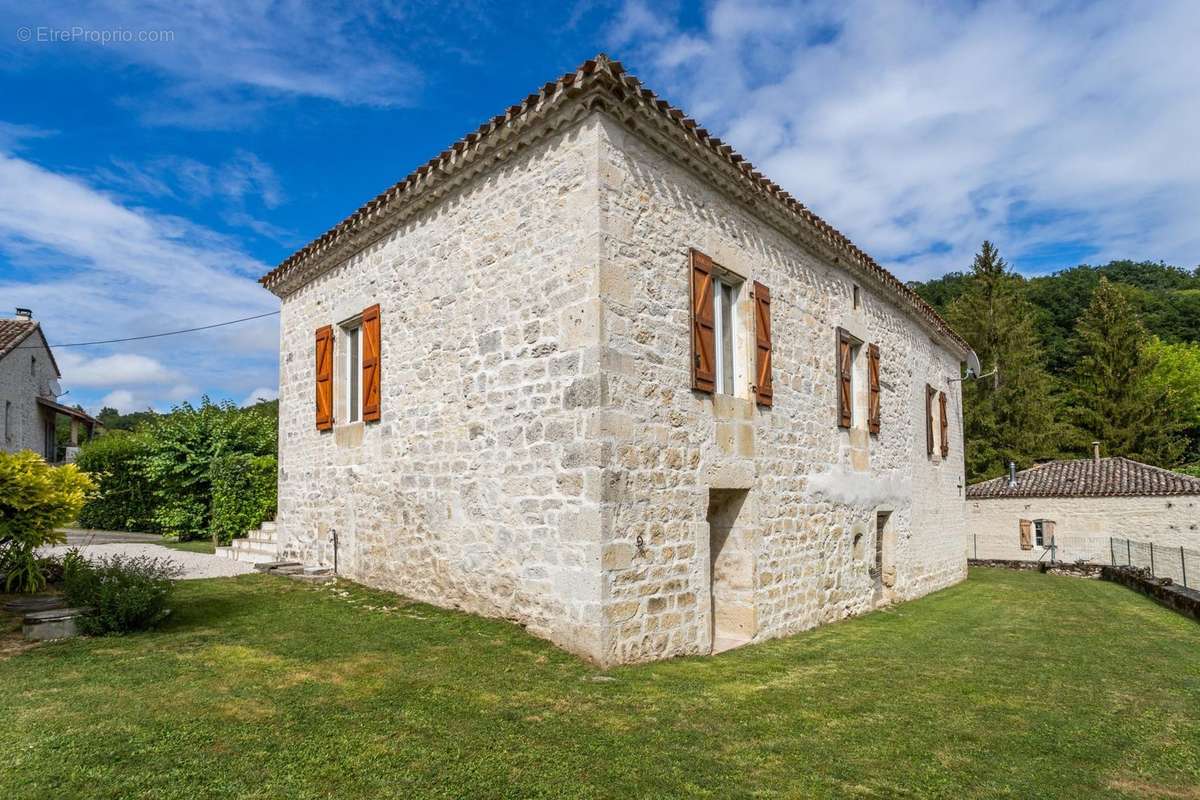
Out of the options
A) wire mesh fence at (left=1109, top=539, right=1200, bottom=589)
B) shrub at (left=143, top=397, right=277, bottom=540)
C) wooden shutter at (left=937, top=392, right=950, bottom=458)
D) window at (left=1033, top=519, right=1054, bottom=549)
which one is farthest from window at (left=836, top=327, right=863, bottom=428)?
window at (left=1033, top=519, right=1054, bottom=549)

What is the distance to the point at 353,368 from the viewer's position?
31.9ft

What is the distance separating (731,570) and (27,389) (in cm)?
2491

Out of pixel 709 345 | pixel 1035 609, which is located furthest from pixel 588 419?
pixel 1035 609

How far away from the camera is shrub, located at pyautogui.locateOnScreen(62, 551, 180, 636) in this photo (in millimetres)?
5977

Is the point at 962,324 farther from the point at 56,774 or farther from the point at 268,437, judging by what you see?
the point at 56,774

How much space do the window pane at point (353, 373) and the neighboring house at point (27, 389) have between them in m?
16.6

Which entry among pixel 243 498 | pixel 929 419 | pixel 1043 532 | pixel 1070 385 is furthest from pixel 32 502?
pixel 1070 385

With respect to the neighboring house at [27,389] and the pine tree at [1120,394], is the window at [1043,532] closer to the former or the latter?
the pine tree at [1120,394]

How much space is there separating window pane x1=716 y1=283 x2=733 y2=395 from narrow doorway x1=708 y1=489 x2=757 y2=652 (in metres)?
1.22

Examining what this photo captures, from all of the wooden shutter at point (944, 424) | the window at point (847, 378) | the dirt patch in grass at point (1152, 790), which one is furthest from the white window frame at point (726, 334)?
the wooden shutter at point (944, 424)

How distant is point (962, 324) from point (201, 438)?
34241mm

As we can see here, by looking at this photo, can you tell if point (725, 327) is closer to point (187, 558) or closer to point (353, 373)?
point (353, 373)

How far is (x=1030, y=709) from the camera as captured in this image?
17.4 feet

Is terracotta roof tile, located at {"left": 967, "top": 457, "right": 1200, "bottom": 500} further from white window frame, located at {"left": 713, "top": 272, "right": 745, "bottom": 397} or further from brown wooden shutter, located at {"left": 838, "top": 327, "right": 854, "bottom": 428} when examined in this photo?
white window frame, located at {"left": 713, "top": 272, "right": 745, "bottom": 397}
